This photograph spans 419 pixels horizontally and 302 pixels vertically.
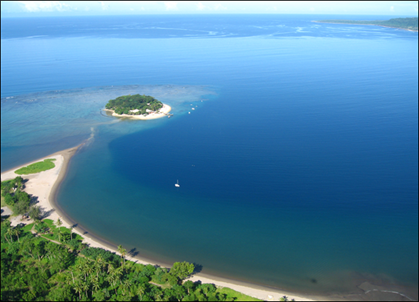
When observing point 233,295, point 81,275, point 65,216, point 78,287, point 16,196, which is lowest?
point 65,216

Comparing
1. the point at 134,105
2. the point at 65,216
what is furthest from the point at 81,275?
the point at 134,105

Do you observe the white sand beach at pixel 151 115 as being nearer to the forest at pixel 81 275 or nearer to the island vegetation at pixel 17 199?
the island vegetation at pixel 17 199

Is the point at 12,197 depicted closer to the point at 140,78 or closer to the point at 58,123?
the point at 58,123

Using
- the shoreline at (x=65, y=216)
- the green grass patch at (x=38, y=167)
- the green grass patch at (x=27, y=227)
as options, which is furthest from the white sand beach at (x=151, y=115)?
the green grass patch at (x=27, y=227)

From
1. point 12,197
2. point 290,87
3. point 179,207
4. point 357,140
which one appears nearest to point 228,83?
point 290,87

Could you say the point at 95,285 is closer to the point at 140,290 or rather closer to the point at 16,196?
the point at 140,290

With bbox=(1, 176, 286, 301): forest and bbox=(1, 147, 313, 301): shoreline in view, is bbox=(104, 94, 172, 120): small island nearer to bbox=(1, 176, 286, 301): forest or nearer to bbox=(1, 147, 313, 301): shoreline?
bbox=(1, 147, 313, 301): shoreline

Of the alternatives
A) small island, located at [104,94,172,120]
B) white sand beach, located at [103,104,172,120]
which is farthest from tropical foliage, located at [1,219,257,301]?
small island, located at [104,94,172,120]

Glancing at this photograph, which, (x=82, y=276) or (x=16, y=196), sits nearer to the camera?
(x=82, y=276)
